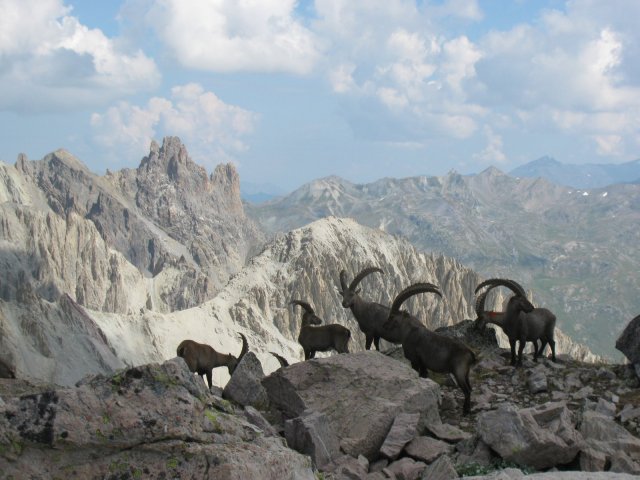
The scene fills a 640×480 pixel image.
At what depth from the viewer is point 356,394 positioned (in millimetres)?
14352

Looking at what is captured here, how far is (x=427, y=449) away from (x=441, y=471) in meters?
1.58

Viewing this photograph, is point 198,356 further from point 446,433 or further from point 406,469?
point 406,469

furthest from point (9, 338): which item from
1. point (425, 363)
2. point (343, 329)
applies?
point (425, 363)

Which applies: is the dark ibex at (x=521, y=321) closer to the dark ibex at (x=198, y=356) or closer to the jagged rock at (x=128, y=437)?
the dark ibex at (x=198, y=356)

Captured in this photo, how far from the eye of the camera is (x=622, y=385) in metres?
18.1

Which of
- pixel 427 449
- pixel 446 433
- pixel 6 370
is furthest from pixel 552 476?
pixel 6 370

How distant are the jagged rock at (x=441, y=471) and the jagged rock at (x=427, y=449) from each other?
0.98 m

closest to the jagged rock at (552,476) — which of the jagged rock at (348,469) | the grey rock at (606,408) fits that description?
the jagged rock at (348,469)

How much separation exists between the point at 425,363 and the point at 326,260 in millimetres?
144671

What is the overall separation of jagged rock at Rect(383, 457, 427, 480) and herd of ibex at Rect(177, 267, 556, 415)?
437cm

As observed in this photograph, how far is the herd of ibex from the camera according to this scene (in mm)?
16344

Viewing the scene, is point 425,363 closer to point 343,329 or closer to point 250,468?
point 343,329

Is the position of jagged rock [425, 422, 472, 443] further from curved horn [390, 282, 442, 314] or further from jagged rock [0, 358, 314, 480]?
jagged rock [0, 358, 314, 480]

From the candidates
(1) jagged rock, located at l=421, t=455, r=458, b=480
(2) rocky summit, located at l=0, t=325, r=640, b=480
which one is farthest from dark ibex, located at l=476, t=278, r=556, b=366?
(1) jagged rock, located at l=421, t=455, r=458, b=480
